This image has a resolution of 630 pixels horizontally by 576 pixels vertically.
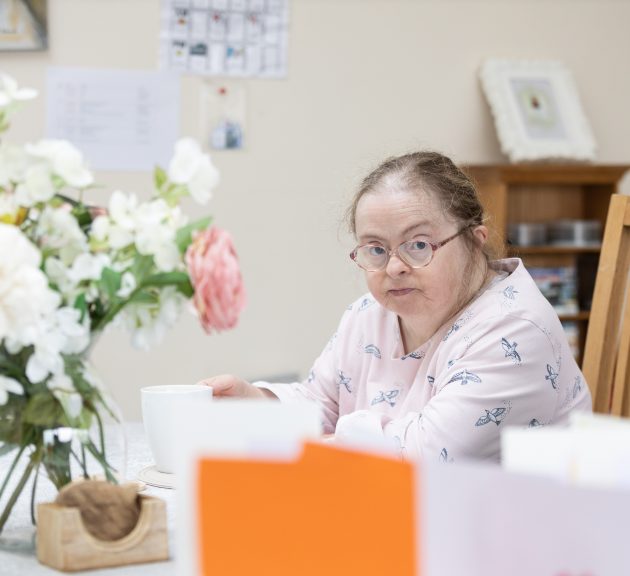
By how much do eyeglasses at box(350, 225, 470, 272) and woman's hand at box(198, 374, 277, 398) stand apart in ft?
0.87

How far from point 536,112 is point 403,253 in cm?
244

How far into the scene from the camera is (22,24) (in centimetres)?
337

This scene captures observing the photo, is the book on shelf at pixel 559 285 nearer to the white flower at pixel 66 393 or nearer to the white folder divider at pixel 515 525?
the white flower at pixel 66 393

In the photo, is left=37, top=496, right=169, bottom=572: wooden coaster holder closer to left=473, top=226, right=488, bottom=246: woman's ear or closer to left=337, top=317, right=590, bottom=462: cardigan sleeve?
left=337, top=317, right=590, bottom=462: cardigan sleeve

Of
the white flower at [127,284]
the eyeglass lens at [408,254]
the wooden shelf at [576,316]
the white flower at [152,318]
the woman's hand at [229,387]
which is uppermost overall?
the white flower at [127,284]

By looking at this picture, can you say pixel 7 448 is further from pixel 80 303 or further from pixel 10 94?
pixel 10 94

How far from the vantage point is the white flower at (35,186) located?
0.81 m

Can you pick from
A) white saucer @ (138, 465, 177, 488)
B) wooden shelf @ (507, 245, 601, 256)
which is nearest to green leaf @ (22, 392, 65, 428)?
white saucer @ (138, 465, 177, 488)

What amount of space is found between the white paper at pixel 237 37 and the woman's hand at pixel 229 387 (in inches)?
88.5

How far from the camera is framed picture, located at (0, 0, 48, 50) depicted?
3.37m

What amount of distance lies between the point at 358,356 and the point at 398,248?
0.80ft

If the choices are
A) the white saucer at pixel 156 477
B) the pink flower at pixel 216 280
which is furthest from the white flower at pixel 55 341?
the white saucer at pixel 156 477

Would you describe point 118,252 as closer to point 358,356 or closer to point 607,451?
point 607,451

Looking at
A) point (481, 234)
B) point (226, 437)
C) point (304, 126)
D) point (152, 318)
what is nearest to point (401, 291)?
point (481, 234)
